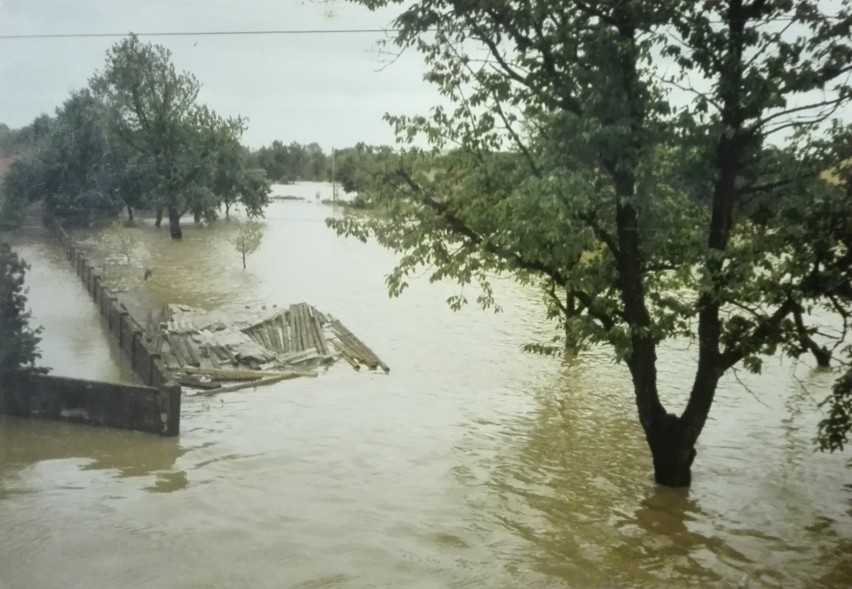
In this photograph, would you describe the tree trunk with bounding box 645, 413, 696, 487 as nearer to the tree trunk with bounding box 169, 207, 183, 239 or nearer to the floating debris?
the floating debris

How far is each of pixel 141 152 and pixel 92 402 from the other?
8.60m

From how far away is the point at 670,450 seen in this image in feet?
29.3

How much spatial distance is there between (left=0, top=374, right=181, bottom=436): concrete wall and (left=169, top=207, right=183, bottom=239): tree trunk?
8805mm

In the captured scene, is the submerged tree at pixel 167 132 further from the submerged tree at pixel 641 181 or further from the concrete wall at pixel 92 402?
the submerged tree at pixel 641 181

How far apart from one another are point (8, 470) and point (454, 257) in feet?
17.4

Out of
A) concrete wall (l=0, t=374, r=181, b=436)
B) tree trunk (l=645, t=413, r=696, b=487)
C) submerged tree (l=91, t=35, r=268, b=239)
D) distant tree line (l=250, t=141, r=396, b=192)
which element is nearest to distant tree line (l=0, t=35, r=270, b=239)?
submerged tree (l=91, t=35, r=268, b=239)

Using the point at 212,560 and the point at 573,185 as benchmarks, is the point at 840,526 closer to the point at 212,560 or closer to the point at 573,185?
the point at 573,185

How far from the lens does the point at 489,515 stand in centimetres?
840

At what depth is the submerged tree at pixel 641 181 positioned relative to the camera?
24.4 feet

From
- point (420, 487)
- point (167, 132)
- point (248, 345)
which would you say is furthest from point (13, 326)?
point (167, 132)

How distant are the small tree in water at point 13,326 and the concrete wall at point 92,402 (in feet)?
0.56

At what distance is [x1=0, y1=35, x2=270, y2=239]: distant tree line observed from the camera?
1473 cm

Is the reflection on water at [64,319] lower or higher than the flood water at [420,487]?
higher

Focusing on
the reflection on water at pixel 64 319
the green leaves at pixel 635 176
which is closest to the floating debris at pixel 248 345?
the reflection on water at pixel 64 319
